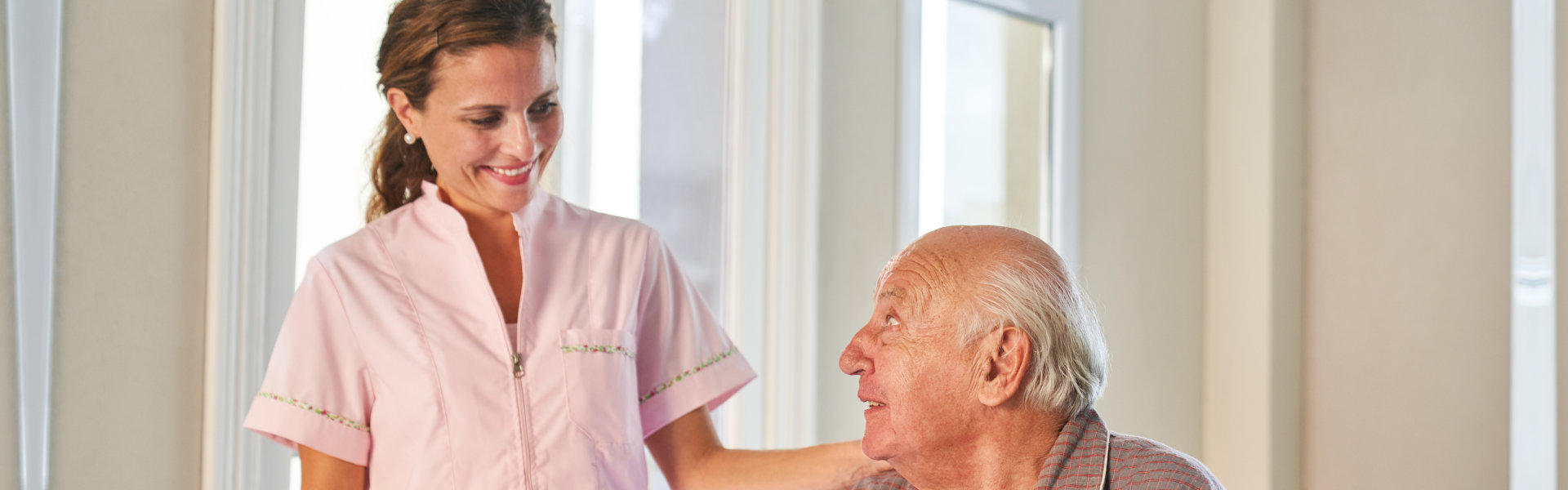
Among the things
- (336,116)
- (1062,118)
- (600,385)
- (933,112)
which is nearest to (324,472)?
(600,385)

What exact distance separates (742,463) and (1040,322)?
0.55 m

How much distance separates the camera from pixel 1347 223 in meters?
3.72

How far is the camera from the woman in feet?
5.27

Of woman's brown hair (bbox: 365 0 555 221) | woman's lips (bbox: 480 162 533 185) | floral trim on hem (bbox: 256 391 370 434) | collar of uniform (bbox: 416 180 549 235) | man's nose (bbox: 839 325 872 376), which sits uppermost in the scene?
woman's brown hair (bbox: 365 0 555 221)

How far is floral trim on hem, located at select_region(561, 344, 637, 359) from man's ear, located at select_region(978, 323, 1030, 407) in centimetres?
52

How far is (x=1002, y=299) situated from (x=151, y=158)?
1.38 metres

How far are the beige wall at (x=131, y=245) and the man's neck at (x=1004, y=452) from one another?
125 cm

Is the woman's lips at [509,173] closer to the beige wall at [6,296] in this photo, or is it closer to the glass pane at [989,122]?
the beige wall at [6,296]

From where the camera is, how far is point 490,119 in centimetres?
165

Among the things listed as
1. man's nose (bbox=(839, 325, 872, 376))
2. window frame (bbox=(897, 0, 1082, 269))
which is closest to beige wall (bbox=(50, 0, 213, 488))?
man's nose (bbox=(839, 325, 872, 376))

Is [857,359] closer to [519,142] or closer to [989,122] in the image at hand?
[519,142]

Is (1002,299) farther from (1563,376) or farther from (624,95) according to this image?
(1563,376)

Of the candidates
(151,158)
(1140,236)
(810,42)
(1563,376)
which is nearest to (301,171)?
(151,158)

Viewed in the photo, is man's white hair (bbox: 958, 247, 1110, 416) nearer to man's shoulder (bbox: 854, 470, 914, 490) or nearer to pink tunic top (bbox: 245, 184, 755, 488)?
man's shoulder (bbox: 854, 470, 914, 490)
